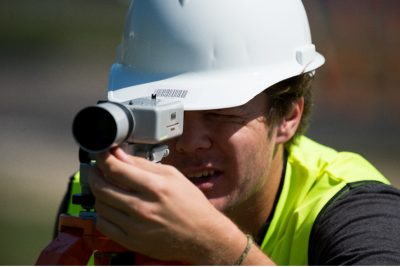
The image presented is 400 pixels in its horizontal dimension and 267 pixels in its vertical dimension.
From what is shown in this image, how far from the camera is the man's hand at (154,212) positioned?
8.15 feet

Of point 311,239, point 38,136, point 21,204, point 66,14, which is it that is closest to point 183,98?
point 311,239

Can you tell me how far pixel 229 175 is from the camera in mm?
3400

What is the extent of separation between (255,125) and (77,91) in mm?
7842

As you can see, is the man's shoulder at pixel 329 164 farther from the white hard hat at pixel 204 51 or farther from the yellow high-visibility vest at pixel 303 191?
the white hard hat at pixel 204 51

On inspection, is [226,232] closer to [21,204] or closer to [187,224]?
[187,224]

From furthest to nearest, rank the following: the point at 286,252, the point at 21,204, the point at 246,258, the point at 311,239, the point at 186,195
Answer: the point at 21,204
the point at 286,252
the point at 311,239
the point at 246,258
the point at 186,195

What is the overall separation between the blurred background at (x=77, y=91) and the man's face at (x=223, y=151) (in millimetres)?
2963

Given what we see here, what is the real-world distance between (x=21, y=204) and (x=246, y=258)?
190 inches

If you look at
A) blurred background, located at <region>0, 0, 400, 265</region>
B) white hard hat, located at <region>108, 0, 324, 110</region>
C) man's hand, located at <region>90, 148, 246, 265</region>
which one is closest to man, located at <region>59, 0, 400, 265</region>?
white hard hat, located at <region>108, 0, 324, 110</region>

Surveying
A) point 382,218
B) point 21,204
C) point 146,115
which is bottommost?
point 21,204

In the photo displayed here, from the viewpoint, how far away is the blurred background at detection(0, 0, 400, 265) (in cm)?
756

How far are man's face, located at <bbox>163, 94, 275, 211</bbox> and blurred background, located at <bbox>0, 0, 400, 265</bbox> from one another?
9.72 ft

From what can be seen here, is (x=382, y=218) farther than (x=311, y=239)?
No

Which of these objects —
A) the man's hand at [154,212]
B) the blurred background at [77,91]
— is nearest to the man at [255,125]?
the man's hand at [154,212]
